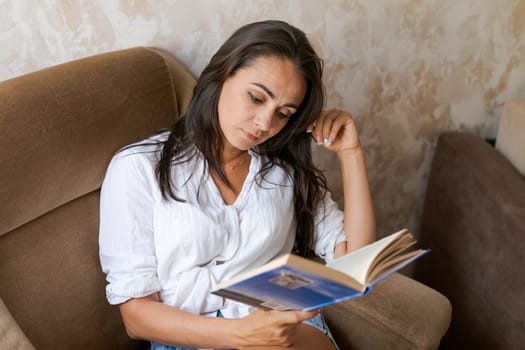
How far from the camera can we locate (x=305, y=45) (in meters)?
1.17

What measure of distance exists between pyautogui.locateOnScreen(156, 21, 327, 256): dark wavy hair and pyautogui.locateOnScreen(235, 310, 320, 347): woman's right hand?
0.93 ft

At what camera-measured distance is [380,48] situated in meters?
1.71

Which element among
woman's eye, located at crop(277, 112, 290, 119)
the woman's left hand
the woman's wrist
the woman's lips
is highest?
woman's eye, located at crop(277, 112, 290, 119)

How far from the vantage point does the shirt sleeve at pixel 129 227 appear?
1.15 m

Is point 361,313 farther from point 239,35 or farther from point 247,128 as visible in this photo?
point 239,35

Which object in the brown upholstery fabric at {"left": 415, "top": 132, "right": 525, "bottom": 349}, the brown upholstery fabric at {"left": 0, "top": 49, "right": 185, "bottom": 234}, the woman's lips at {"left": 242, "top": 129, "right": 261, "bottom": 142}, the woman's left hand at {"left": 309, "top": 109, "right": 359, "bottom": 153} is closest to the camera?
the brown upholstery fabric at {"left": 0, "top": 49, "right": 185, "bottom": 234}

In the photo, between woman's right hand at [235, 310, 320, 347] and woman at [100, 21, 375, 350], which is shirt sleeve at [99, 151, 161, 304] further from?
woman's right hand at [235, 310, 320, 347]

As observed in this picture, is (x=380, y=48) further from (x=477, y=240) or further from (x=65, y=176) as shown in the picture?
(x=65, y=176)

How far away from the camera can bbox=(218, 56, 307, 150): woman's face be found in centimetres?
113

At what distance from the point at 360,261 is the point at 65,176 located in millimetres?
580

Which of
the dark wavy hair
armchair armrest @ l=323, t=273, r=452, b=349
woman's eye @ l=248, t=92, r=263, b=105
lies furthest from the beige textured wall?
armchair armrest @ l=323, t=273, r=452, b=349

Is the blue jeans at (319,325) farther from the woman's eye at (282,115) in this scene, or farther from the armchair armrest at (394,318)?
the woman's eye at (282,115)

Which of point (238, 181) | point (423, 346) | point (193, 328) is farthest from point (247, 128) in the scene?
point (423, 346)

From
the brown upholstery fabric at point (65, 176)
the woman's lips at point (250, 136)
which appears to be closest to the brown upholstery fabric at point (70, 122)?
the brown upholstery fabric at point (65, 176)
